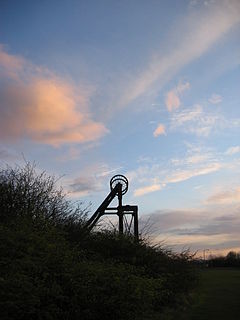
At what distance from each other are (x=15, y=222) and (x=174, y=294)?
25.6ft

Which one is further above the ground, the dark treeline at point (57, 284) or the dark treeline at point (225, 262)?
the dark treeline at point (225, 262)

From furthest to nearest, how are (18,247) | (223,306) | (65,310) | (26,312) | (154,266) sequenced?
(223,306)
(154,266)
(18,247)
(65,310)
(26,312)

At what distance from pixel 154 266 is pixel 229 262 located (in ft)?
237

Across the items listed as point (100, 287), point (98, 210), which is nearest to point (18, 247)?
point (100, 287)

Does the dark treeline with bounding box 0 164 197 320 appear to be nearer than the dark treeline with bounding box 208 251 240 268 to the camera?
Yes

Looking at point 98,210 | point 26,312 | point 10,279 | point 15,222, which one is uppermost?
point 98,210

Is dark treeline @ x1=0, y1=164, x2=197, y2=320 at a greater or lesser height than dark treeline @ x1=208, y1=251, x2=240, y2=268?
lesser

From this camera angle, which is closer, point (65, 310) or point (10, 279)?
point (10, 279)

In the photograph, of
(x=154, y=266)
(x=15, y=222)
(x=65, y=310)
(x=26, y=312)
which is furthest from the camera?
(x=154, y=266)

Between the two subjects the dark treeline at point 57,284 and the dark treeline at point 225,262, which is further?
the dark treeline at point 225,262

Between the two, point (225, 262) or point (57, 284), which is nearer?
point (57, 284)

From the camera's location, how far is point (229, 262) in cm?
8406

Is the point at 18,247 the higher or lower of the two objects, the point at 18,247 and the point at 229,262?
the lower

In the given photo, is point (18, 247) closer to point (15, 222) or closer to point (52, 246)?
point (52, 246)
